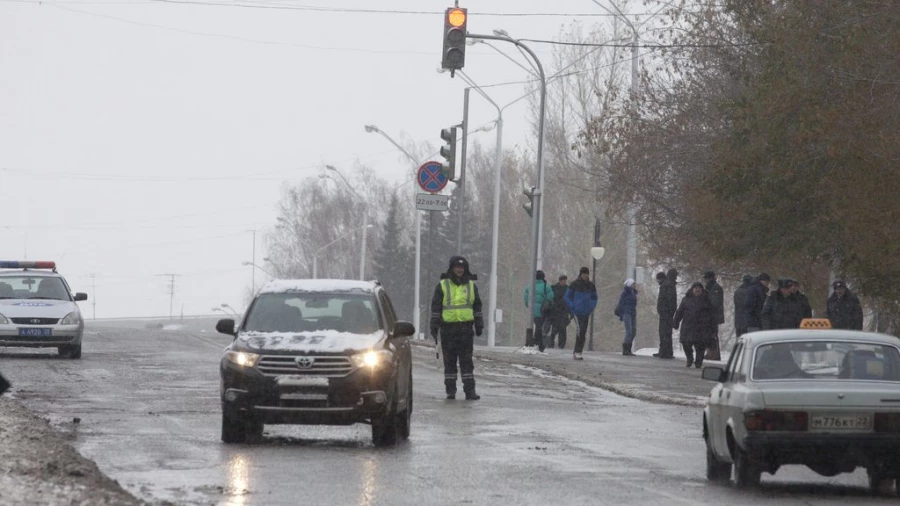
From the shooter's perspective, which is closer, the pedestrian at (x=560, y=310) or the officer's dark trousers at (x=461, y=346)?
the officer's dark trousers at (x=461, y=346)

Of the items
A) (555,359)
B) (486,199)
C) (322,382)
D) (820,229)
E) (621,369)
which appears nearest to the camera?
(322,382)

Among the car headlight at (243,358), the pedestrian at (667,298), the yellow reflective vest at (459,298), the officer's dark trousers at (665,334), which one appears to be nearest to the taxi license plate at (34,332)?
the yellow reflective vest at (459,298)

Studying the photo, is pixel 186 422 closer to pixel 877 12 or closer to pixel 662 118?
pixel 877 12

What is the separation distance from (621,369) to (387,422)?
53.5 feet

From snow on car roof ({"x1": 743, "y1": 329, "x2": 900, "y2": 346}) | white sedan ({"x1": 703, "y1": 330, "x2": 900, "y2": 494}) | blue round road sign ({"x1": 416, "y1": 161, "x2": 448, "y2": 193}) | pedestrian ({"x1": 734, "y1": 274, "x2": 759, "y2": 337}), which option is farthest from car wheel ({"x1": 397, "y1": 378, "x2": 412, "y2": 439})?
blue round road sign ({"x1": 416, "y1": 161, "x2": 448, "y2": 193})

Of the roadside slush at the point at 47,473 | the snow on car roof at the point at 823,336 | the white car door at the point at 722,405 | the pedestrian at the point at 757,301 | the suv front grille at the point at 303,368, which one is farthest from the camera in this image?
the pedestrian at the point at 757,301

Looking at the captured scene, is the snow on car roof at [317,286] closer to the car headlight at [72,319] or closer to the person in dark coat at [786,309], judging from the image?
the person in dark coat at [786,309]

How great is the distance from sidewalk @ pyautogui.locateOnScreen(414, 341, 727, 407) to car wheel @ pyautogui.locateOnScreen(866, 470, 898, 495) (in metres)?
8.23

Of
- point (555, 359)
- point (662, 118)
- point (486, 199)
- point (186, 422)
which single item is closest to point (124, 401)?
point (186, 422)

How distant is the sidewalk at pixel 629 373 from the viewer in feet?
82.3

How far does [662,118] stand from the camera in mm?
40531

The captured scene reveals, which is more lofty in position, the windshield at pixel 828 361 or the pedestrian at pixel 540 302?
the pedestrian at pixel 540 302

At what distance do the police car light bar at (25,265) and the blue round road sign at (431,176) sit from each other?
914 cm

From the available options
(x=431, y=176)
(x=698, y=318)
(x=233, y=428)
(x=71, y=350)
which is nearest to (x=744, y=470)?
(x=233, y=428)
